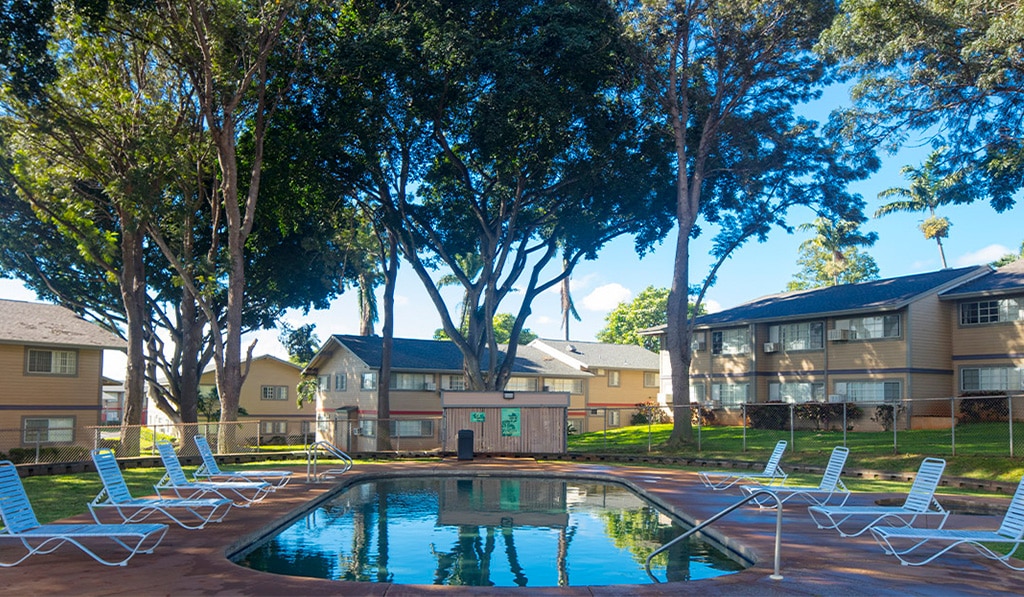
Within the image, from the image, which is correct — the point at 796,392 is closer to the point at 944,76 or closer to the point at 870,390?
the point at 870,390

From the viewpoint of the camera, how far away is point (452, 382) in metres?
47.0

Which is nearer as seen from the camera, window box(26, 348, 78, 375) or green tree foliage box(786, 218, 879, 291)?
window box(26, 348, 78, 375)

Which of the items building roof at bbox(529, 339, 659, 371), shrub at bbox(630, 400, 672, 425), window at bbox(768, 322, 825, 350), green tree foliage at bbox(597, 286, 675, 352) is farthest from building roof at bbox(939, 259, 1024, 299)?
green tree foliage at bbox(597, 286, 675, 352)

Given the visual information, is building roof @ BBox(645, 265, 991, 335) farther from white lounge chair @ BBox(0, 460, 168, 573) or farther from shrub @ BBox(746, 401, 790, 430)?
white lounge chair @ BBox(0, 460, 168, 573)

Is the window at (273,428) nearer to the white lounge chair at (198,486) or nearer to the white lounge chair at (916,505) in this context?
the white lounge chair at (198,486)

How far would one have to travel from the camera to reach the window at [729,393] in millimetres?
41144

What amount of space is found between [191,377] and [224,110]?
1428 cm

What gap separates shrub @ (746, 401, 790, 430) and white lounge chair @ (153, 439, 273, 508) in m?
25.8

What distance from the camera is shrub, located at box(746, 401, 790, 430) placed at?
36547 millimetres

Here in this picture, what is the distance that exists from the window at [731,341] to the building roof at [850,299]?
76cm

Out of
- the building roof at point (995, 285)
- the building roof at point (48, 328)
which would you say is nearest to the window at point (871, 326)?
the building roof at point (995, 285)

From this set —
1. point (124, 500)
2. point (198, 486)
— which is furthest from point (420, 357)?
point (124, 500)

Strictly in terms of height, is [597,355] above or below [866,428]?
above

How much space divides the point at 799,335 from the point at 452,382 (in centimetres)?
1947
